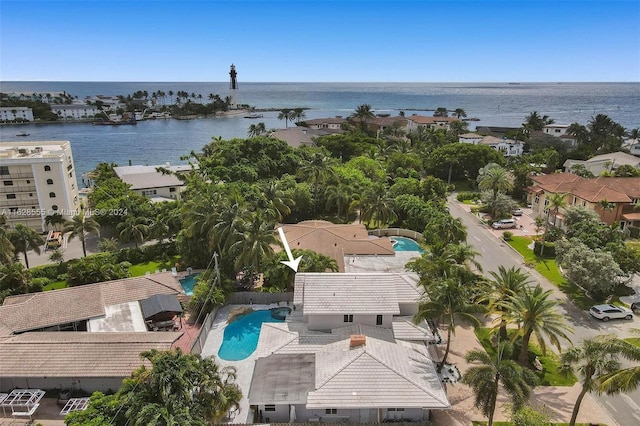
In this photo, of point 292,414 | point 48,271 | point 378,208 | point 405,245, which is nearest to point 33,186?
point 48,271

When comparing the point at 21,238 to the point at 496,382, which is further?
the point at 21,238

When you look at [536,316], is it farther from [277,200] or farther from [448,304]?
[277,200]

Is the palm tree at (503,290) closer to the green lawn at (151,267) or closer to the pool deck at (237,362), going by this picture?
the pool deck at (237,362)

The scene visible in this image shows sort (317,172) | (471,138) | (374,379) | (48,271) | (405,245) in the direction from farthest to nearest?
1. (471,138)
2. (317,172)
3. (405,245)
4. (48,271)
5. (374,379)

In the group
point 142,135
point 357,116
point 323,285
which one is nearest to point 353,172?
point 323,285

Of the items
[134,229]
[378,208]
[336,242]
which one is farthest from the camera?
[378,208]
